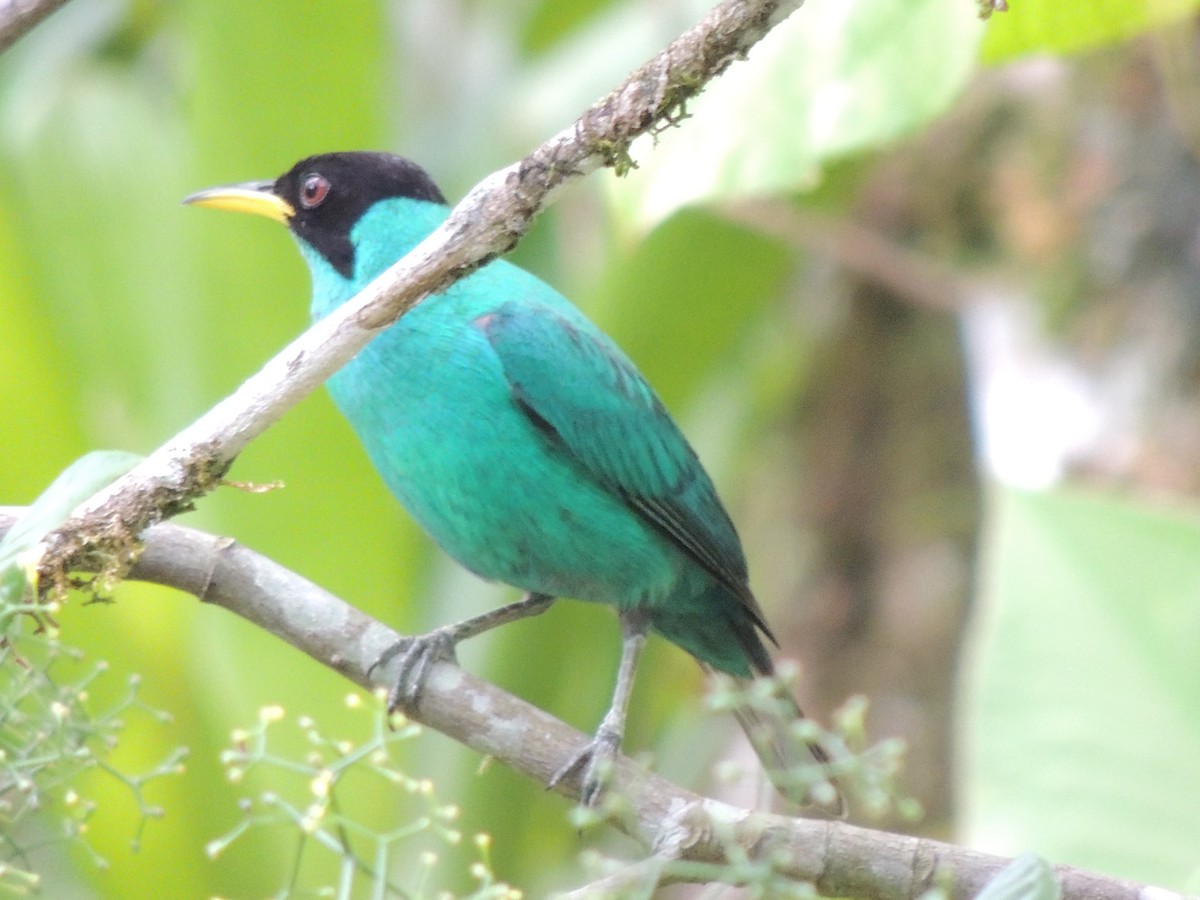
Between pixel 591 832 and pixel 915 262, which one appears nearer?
pixel 591 832

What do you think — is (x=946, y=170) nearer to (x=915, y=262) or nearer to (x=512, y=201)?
(x=915, y=262)

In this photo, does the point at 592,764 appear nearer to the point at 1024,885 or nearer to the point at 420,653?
the point at 420,653

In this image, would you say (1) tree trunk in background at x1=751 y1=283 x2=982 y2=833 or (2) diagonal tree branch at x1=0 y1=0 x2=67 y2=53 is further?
(1) tree trunk in background at x1=751 y1=283 x2=982 y2=833


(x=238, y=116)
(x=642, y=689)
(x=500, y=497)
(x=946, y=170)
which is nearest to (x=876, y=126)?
(x=500, y=497)

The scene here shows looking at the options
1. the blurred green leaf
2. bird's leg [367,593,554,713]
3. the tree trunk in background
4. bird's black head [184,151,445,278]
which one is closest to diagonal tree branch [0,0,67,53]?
bird's leg [367,593,554,713]

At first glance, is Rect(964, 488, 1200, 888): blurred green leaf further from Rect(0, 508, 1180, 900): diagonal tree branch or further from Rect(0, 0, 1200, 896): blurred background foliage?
Rect(0, 508, 1180, 900): diagonal tree branch

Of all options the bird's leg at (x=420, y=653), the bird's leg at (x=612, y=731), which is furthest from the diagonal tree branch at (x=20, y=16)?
the bird's leg at (x=612, y=731)

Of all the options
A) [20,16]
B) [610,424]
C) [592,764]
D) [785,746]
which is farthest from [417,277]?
[785,746]
